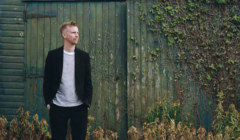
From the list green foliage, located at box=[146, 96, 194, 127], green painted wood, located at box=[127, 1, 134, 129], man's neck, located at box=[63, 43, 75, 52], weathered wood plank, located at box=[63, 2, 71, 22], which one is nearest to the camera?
man's neck, located at box=[63, 43, 75, 52]

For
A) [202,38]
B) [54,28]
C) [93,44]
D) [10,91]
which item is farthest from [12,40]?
[202,38]

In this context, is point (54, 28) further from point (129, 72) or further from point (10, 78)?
point (129, 72)

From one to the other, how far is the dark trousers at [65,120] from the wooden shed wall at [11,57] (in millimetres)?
2190

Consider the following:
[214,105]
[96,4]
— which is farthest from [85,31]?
[214,105]

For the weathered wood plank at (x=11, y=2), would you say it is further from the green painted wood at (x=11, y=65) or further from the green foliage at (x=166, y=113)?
the green foliage at (x=166, y=113)

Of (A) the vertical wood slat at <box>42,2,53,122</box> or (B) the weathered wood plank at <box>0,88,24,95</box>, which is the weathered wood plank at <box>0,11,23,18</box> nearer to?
(A) the vertical wood slat at <box>42,2,53,122</box>

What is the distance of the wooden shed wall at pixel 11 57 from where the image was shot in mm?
4609

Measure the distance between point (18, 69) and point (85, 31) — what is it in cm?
150

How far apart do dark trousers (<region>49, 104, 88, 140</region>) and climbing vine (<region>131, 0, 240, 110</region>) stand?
2101mm

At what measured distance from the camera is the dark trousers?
2727 millimetres

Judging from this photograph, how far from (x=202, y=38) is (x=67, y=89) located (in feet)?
9.84

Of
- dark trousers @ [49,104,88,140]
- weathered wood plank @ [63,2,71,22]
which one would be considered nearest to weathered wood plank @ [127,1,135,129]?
weathered wood plank @ [63,2,71,22]

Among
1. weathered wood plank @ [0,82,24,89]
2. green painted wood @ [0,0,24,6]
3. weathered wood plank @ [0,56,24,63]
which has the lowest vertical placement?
weathered wood plank @ [0,82,24,89]

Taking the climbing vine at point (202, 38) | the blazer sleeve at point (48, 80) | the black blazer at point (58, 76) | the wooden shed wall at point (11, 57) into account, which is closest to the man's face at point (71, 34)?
the black blazer at point (58, 76)
